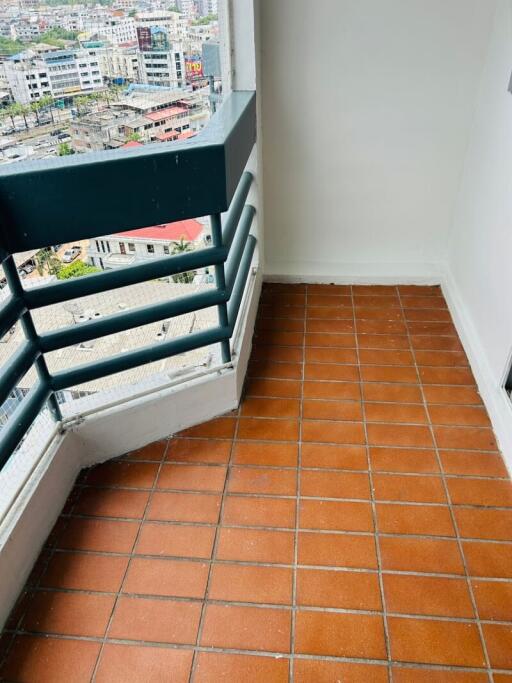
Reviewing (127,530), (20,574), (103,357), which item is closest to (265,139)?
(103,357)

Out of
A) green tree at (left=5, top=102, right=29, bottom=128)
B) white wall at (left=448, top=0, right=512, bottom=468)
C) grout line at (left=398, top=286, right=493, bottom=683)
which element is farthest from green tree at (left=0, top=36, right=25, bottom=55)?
grout line at (left=398, top=286, right=493, bottom=683)

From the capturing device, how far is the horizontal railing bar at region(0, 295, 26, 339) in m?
1.78

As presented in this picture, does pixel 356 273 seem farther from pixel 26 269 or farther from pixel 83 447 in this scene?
pixel 26 269

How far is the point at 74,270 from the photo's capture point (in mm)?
2016

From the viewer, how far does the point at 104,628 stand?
180 centimetres

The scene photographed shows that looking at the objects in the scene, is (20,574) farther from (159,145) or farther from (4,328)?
(159,145)

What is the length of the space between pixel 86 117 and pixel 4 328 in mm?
808

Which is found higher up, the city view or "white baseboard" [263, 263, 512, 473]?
the city view

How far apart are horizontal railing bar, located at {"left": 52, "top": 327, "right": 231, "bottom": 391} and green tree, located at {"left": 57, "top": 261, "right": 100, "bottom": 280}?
1.36ft

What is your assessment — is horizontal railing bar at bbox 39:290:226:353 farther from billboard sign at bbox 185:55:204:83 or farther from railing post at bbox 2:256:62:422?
billboard sign at bbox 185:55:204:83

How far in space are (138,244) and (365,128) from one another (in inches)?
72.7

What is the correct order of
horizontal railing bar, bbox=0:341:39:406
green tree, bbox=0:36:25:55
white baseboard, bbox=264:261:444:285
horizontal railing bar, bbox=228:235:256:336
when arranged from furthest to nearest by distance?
white baseboard, bbox=264:261:444:285 < horizontal railing bar, bbox=228:235:256:336 < horizontal railing bar, bbox=0:341:39:406 < green tree, bbox=0:36:25:55

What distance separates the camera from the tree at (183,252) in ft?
7.32

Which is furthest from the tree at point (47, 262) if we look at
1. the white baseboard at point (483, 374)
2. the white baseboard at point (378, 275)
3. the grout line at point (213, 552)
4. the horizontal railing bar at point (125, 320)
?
the white baseboard at point (483, 374)
